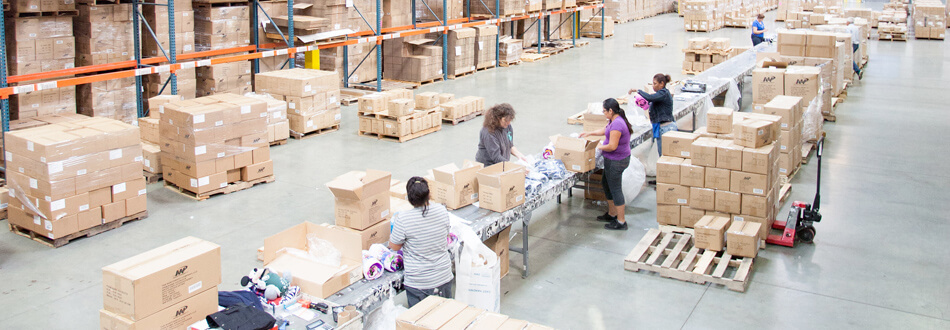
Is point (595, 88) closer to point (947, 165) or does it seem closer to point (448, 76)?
point (448, 76)

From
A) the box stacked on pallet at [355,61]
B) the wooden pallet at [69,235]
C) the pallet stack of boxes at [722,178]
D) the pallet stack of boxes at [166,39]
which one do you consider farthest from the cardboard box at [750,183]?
the box stacked on pallet at [355,61]

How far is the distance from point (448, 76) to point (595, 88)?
10.5 feet

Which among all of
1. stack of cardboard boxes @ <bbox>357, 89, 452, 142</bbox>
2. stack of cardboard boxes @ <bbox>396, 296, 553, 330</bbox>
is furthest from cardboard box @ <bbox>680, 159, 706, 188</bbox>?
stack of cardboard boxes @ <bbox>357, 89, 452, 142</bbox>

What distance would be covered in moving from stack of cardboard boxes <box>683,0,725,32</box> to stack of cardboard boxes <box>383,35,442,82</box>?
44.0 feet

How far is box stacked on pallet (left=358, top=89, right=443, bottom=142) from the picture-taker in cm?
1192

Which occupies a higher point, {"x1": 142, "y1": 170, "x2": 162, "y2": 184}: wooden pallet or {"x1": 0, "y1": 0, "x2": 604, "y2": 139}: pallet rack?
{"x1": 0, "y1": 0, "x2": 604, "y2": 139}: pallet rack

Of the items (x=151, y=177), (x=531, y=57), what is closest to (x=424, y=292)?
(x=151, y=177)

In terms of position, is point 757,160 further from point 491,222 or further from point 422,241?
point 422,241

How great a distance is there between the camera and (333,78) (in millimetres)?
12352

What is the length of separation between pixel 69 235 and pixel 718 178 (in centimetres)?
632

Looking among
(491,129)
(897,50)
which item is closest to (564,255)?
(491,129)

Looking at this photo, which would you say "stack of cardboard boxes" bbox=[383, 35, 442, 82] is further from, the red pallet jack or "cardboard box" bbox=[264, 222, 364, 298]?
"cardboard box" bbox=[264, 222, 364, 298]

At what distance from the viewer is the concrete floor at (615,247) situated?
6508 mm

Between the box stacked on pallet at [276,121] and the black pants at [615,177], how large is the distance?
5.22 metres
